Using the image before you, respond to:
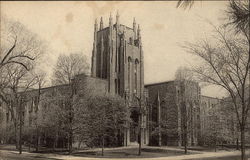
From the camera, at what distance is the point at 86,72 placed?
31.8 metres

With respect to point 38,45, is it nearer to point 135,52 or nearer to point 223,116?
point 223,116

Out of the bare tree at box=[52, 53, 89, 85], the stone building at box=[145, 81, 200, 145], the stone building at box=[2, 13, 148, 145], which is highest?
the stone building at box=[2, 13, 148, 145]

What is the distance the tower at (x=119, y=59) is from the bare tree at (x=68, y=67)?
21209mm

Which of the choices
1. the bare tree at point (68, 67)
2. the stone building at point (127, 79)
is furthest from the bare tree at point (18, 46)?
the stone building at point (127, 79)

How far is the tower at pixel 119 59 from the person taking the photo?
53.3 meters

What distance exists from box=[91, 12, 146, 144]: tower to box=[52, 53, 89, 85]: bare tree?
69.6ft

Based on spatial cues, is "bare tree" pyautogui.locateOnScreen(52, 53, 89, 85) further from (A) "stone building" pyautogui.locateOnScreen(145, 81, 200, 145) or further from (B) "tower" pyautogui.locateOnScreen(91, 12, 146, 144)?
(B) "tower" pyautogui.locateOnScreen(91, 12, 146, 144)

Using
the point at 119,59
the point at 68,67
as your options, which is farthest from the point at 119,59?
the point at 68,67

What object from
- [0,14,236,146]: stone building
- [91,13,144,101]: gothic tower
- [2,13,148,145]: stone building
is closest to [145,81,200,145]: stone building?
[0,14,236,146]: stone building

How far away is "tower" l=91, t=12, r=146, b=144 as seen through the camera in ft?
175

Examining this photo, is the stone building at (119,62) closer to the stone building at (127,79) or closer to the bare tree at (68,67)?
the stone building at (127,79)

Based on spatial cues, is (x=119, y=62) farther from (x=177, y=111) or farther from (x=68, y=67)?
(x=68, y=67)

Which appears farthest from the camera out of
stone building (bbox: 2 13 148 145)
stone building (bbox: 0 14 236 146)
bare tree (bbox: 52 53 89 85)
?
stone building (bbox: 2 13 148 145)

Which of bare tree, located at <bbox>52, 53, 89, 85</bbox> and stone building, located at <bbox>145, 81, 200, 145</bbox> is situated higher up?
bare tree, located at <bbox>52, 53, 89, 85</bbox>
